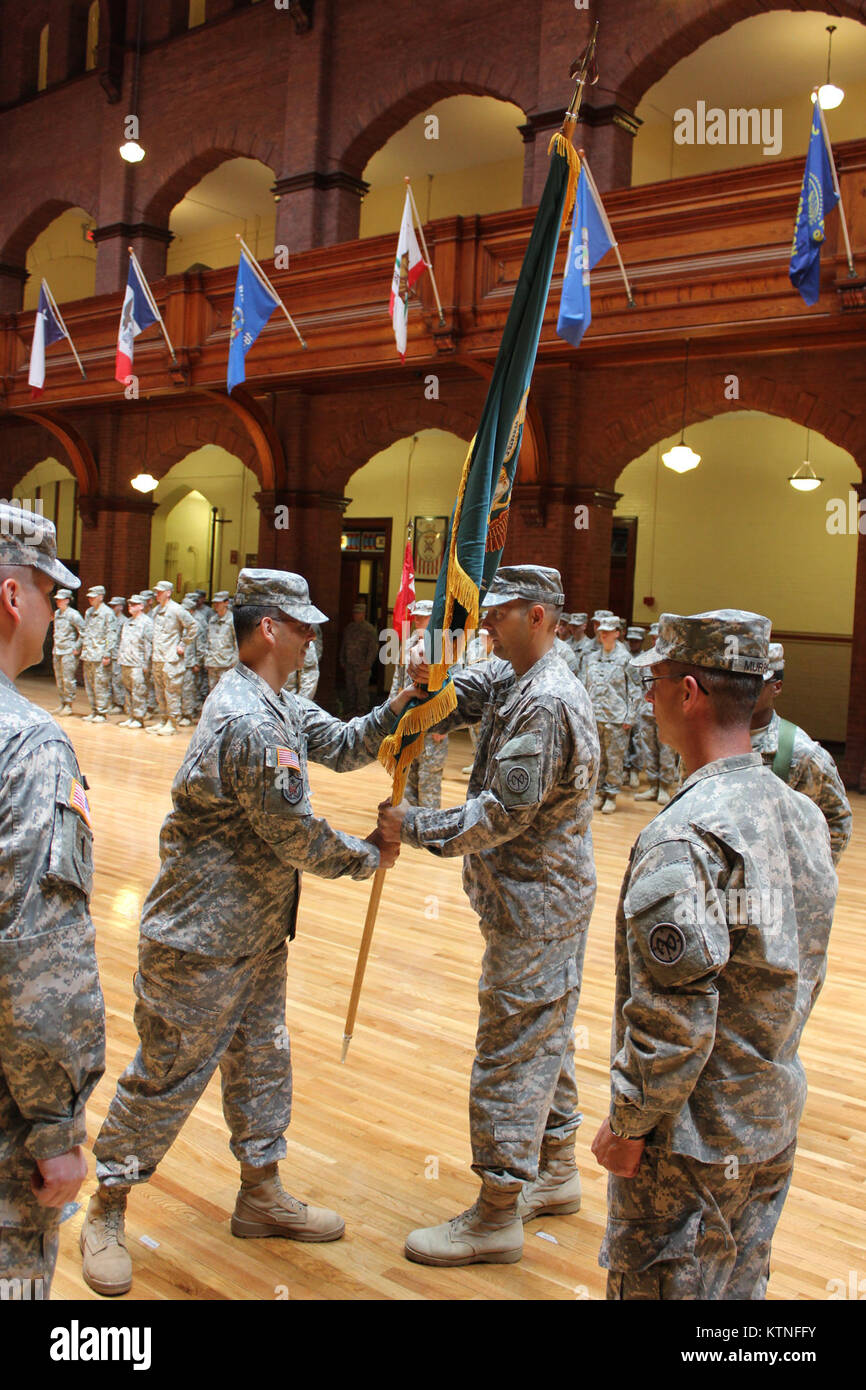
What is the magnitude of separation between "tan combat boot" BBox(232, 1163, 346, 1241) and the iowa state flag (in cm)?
1307

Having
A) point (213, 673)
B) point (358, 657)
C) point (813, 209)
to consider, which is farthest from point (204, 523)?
point (813, 209)

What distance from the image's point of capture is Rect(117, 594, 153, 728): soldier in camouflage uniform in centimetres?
1378

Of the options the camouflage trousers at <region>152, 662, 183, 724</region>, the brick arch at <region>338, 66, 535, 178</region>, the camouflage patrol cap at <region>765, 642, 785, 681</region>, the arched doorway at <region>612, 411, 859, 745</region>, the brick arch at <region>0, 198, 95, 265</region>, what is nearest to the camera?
the camouflage patrol cap at <region>765, 642, 785, 681</region>

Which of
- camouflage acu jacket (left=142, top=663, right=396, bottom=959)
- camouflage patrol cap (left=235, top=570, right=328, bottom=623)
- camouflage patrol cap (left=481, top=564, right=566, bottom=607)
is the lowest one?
camouflage acu jacket (left=142, top=663, right=396, bottom=959)

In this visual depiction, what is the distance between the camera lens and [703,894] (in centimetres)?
167

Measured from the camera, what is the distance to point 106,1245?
2578mm

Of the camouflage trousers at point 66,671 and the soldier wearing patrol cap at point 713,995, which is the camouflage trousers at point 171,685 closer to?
the camouflage trousers at point 66,671

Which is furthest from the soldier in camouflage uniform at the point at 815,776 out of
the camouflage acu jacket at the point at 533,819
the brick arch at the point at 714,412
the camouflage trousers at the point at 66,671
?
the camouflage trousers at the point at 66,671

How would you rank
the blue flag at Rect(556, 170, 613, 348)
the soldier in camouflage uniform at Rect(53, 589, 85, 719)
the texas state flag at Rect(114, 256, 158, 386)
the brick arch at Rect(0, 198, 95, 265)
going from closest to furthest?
the blue flag at Rect(556, 170, 613, 348) < the texas state flag at Rect(114, 256, 158, 386) < the soldier in camouflage uniform at Rect(53, 589, 85, 719) < the brick arch at Rect(0, 198, 95, 265)

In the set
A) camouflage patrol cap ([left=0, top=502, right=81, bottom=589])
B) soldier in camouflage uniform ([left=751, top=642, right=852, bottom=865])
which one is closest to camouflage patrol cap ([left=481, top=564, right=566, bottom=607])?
A: soldier in camouflage uniform ([left=751, top=642, right=852, bottom=865])

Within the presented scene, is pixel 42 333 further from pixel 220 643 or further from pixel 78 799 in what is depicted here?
pixel 78 799

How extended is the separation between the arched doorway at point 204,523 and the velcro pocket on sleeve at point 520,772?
17524 millimetres

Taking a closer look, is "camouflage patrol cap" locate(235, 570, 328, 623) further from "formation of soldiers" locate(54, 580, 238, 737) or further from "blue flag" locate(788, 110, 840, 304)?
"formation of soldiers" locate(54, 580, 238, 737)
